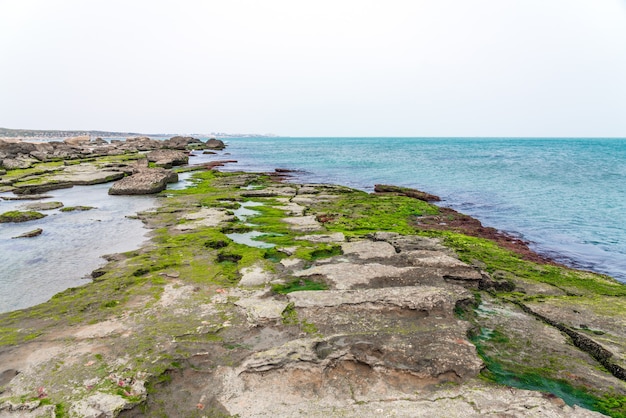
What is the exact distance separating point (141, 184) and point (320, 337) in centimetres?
2178

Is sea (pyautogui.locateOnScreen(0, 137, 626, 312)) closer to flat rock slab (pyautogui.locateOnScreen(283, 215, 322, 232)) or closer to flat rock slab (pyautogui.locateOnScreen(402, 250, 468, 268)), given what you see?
flat rock slab (pyautogui.locateOnScreen(283, 215, 322, 232))

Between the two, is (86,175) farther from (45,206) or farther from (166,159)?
(166,159)

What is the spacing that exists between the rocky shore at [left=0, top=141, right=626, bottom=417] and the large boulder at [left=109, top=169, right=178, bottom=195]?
1329cm

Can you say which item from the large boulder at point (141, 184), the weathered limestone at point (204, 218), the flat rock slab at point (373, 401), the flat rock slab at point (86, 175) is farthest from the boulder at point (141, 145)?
the flat rock slab at point (373, 401)

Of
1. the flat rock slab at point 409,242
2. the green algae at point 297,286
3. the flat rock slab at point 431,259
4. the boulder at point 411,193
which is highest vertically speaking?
the flat rock slab at point 431,259

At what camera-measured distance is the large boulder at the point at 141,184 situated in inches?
928

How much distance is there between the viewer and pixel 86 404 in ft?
16.5

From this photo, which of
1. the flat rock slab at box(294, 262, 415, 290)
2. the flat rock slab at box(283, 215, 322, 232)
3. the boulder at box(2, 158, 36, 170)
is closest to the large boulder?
the flat rock slab at box(283, 215, 322, 232)

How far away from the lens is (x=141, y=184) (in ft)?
79.5

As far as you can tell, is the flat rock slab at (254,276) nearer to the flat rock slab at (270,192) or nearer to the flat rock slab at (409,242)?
the flat rock slab at (409,242)

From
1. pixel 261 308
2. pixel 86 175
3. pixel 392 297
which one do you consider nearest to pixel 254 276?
pixel 261 308

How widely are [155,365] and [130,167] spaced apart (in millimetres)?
33092

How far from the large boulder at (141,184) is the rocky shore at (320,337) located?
13290 millimetres

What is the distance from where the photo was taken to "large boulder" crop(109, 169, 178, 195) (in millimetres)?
23562
